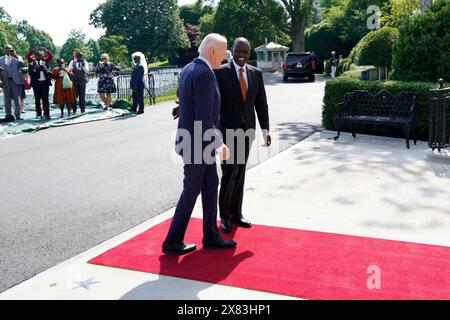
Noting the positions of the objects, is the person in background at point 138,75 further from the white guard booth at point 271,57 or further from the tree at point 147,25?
the tree at point 147,25

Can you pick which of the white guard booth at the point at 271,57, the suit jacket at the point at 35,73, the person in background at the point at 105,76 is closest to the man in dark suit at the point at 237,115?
the suit jacket at the point at 35,73

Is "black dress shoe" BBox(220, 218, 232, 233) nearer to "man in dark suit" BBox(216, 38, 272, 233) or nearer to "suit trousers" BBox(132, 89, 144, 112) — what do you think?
"man in dark suit" BBox(216, 38, 272, 233)

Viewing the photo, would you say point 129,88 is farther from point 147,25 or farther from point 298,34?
point 147,25

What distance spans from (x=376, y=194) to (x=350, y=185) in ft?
1.72

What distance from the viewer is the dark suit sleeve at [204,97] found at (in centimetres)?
454

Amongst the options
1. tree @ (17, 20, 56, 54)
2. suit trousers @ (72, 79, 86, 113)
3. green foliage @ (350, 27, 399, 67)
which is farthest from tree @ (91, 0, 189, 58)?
tree @ (17, 20, 56, 54)

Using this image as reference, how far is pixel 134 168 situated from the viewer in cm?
888

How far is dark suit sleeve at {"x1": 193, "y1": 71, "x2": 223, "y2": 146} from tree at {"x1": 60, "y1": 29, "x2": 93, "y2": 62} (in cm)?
10550

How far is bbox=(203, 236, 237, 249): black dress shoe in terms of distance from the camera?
505 centimetres

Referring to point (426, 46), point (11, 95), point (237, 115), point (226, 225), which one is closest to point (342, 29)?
point (11, 95)

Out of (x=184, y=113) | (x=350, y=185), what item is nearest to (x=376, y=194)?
(x=350, y=185)

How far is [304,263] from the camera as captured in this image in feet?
15.3

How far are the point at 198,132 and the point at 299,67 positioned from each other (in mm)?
25597
